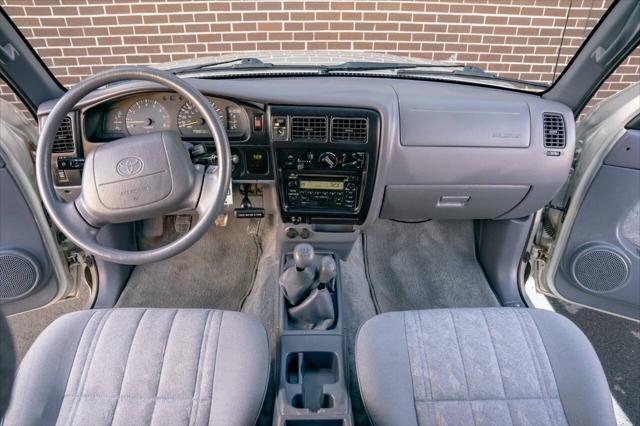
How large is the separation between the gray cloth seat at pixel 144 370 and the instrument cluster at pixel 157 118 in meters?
0.74

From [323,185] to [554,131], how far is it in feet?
3.25

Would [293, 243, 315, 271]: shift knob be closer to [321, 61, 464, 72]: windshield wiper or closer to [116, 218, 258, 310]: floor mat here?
[321, 61, 464, 72]: windshield wiper

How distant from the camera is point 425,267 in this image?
2.72 metres

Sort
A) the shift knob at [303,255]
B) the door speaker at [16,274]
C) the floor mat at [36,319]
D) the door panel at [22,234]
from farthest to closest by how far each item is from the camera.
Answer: the floor mat at [36,319]
the door speaker at [16,274]
the door panel at [22,234]
the shift knob at [303,255]

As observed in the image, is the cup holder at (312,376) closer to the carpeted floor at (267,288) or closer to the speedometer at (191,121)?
the carpeted floor at (267,288)

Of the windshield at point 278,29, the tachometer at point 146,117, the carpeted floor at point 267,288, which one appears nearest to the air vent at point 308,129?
the tachometer at point 146,117

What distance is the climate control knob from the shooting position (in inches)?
73.5

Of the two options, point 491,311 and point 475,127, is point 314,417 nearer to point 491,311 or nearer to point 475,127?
point 491,311

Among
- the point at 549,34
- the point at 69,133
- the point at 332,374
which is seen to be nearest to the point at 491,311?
the point at 332,374

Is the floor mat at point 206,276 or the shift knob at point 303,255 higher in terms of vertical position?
the shift knob at point 303,255

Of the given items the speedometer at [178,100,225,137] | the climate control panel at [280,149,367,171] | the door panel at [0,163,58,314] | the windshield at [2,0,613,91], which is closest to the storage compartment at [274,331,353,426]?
the climate control panel at [280,149,367,171]

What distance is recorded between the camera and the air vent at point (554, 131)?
1.86m

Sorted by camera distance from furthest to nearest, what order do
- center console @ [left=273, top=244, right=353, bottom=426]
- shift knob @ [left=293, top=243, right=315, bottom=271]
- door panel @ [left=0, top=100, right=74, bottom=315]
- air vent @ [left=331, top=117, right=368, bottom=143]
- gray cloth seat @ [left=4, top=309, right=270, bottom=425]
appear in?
1. door panel @ [left=0, top=100, right=74, bottom=315]
2. air vent @ [left=331, top=117, right=368, bottom=143]
3. shift knob @ [left=293, top=243, right=315, bottom=271]
4. center console @ [left=273, top=244, right=353, bottom=426]
5. gray cloth seat @ [left=4, top=309, right=270, bottom=425]

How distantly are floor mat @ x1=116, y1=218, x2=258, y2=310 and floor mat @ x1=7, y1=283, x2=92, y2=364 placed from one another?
0.30 meters
